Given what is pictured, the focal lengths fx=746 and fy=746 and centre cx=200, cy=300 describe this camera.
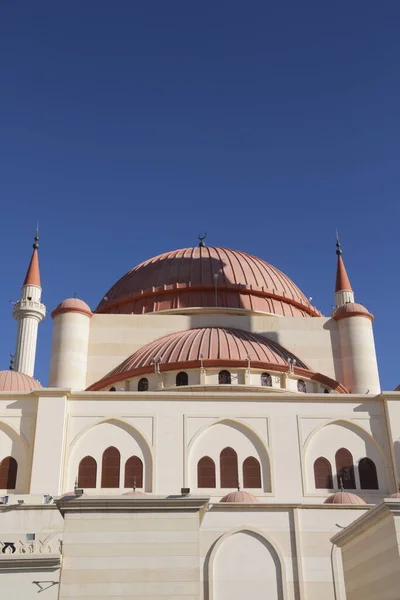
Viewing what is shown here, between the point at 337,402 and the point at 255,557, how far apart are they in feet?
22.1

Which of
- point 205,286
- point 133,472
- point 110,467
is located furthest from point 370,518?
point 205,286

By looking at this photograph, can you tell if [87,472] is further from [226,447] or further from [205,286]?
[205,286]

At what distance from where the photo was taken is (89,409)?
2573 cm

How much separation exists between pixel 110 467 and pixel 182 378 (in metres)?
4.92

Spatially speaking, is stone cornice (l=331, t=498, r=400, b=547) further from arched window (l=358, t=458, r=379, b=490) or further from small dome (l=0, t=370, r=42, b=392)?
small dome (l=0, t=370, r=42, b=392)

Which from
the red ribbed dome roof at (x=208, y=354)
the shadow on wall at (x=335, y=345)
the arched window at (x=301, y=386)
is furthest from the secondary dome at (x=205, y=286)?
the arched window at (x=301, y=386)

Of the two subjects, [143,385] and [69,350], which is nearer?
[143,385]

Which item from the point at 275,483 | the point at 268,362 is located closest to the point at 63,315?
the point at 268,362

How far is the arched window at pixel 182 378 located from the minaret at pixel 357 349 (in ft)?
24.2

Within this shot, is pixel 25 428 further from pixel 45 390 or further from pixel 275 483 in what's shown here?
pixel 275 483

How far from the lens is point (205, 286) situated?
115ft

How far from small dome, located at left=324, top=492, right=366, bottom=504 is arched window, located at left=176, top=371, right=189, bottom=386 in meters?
7.30

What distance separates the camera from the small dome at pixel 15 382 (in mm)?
28359

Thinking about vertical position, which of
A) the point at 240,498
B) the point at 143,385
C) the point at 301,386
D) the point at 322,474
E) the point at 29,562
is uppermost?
the point at 301,386
